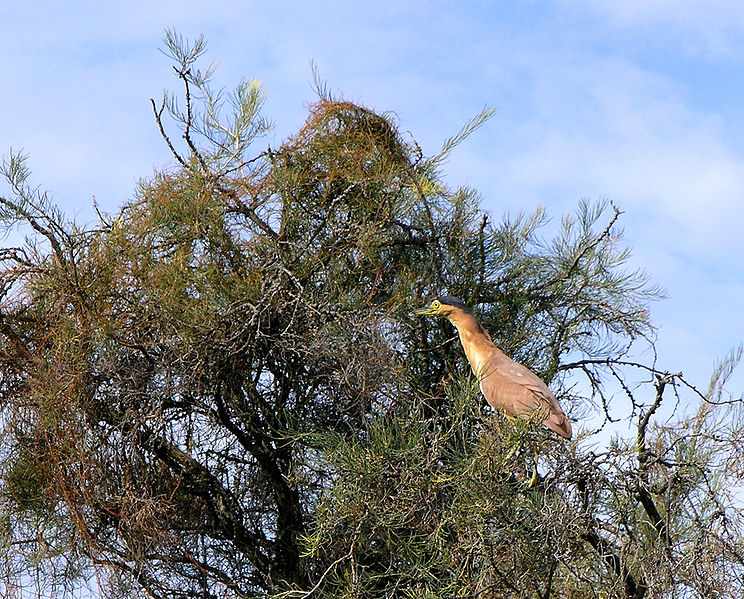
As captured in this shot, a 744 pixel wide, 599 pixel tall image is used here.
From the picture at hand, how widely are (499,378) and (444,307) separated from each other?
307 millimetres

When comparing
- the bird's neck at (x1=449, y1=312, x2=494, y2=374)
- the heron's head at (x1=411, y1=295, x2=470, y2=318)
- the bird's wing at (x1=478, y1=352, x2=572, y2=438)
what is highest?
the heron's head at (x1=411, y1=295, x2=470, y2=318)

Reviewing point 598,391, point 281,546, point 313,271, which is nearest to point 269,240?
point 313,271

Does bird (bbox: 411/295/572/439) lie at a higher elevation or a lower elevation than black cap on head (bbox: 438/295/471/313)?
lower

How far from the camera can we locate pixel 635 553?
7.91ft

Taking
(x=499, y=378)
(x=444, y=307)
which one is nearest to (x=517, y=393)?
(x=499, y=378)

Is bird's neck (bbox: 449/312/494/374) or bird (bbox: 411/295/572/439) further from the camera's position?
bird's neck (bbox: 449/312/494/374)

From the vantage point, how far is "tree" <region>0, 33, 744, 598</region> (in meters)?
2.64

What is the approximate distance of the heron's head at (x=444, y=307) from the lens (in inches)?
123

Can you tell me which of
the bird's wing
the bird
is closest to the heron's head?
the bird

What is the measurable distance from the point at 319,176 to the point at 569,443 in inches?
47.0

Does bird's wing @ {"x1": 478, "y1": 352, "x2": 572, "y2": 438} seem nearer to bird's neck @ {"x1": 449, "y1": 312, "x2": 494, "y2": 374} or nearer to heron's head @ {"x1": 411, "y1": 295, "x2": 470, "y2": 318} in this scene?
bird's neck @ {"x1": 449, "y1": 312, "x2": 494, "y2": 374}

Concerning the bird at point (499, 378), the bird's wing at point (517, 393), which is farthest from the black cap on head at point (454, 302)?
the bird's wing at point (517, 393)

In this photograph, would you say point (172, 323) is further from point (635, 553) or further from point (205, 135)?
point (635, 553)

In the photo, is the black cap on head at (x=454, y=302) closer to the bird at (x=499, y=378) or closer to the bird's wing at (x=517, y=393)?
the bird at (x=499, y=378)
